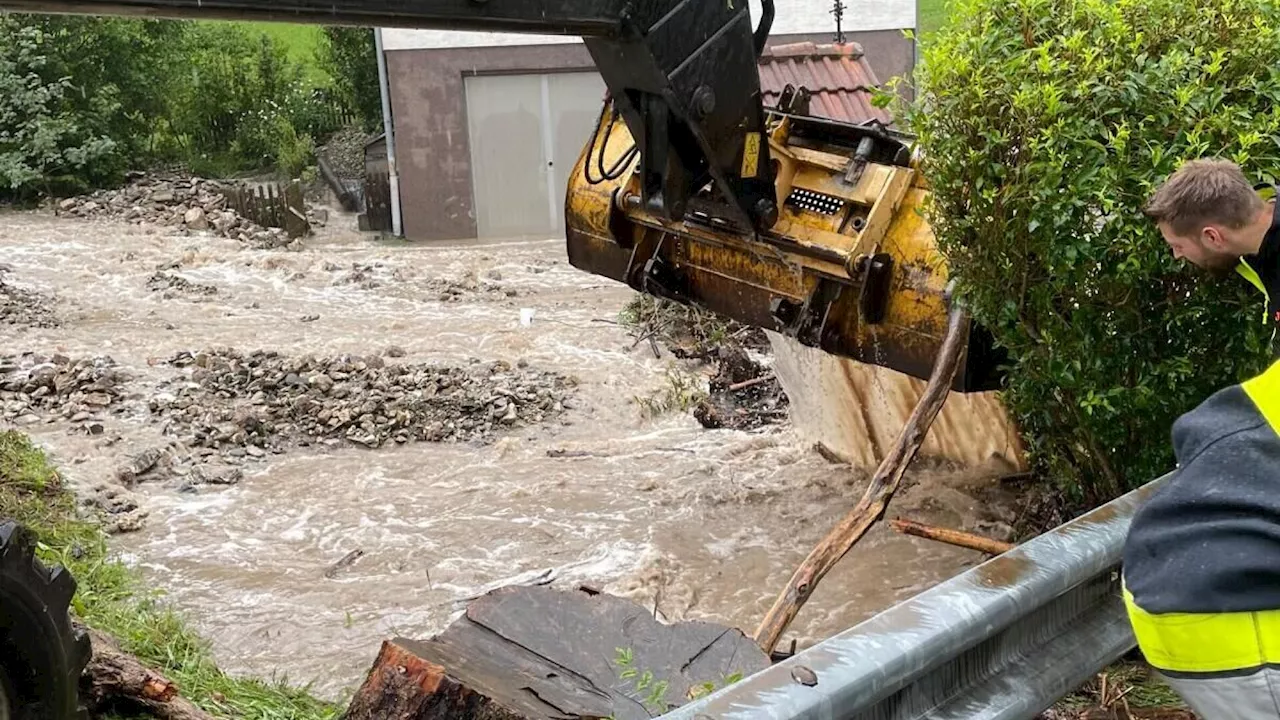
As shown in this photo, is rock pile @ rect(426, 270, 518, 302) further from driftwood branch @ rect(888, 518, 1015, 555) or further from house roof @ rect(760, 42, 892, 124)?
driftwood branch @ rect(888, 518, 1015, 555)

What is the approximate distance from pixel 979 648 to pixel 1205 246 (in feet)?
4.63

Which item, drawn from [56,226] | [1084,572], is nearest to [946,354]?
[1084,572]

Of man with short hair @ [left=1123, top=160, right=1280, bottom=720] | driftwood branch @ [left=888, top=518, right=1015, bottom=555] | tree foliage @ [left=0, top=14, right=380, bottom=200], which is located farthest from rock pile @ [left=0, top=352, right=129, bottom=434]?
tree foliage @ [left=0, top=14, right=380, bottom=200]

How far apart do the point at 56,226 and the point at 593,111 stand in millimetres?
8704

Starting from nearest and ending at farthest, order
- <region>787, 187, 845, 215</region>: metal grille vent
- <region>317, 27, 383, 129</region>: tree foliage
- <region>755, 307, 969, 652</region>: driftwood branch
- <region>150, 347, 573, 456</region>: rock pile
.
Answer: <region>755, 307, 969, 652</region>: driftwood branch → <region>787, 187, 845, 215</region>: metal grille vent → <region>150, 347, 573, 456</region>: rock pile → <region>317, 27, 383, 129</region>: tree foliage

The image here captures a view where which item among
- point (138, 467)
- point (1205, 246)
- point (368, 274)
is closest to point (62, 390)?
point (138, 467)

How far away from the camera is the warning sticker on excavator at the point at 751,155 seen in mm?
5586

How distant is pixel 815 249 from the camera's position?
18.9 ft

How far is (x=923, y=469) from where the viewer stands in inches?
285

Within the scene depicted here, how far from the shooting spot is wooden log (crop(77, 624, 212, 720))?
12.8 ft

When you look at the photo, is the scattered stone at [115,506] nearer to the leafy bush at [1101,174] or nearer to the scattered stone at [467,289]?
the leafy bush at [1101,174]

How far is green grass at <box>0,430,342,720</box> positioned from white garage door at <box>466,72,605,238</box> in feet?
33.4

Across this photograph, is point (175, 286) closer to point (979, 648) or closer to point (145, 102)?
point (145, 102)

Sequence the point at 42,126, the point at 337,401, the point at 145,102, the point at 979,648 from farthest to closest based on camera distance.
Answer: the point at 145,102 < the point at 42,126 < the point at 337,401 < the point at 979,648
